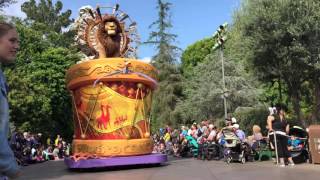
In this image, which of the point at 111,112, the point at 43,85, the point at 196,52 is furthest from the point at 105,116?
the point at 196,52

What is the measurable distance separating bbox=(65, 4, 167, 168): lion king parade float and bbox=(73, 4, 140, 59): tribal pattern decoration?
140 cm

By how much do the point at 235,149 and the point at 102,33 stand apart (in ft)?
20.4

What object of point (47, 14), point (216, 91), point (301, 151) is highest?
point (47, 14)

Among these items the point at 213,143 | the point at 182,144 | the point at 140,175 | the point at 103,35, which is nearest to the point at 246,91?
the point at 182,144

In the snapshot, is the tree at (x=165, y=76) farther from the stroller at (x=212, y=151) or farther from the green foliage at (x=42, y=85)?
the stroller at (x=212, y=151)

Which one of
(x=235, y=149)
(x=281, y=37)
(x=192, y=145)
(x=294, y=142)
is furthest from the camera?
(x=192, y=145)

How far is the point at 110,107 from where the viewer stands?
15.4 m

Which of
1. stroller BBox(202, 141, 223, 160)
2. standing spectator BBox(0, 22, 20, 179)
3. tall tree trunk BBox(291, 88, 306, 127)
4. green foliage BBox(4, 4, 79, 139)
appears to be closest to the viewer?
standing spectator BBox(0, 22, 20, 179)

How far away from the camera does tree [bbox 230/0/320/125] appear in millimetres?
20359

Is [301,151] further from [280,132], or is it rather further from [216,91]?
[216,91]

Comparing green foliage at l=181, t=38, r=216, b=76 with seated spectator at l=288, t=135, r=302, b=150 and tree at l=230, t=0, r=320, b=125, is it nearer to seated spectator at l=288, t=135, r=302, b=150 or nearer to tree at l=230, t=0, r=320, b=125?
tree at l=230, t=0, r=320, b=125

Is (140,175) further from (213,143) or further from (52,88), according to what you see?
(52,88)

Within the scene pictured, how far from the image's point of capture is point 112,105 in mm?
15438

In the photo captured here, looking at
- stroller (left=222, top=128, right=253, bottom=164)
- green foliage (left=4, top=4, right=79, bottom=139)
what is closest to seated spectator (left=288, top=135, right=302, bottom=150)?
stroller (left=222, top=128, right=253, bottom=164)
